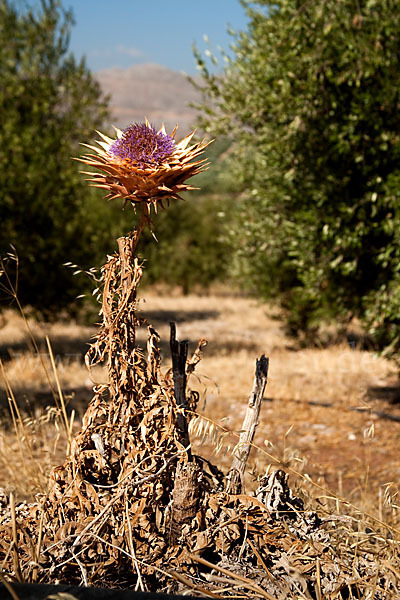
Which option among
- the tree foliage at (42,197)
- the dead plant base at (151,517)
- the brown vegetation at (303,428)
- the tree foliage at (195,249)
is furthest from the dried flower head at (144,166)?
the tree foliage at (195,249)

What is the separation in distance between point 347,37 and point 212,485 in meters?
5.72

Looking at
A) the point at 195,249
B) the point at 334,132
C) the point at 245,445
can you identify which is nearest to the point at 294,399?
the point at 334,132

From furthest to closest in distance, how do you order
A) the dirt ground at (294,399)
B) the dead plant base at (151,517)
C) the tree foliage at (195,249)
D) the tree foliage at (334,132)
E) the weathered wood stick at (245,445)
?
1. the tree foliage at (195,249)
2. the tree foliage at (334,132)
3. the dirt ground at (294,399)
4. the weathered wood stick at (245,445)
5. the dead plant base at (151,517)

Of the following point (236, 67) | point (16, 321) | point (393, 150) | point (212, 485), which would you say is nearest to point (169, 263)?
point (16, 321)

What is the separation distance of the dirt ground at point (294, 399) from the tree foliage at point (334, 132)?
1149 mm

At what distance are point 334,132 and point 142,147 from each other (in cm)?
533

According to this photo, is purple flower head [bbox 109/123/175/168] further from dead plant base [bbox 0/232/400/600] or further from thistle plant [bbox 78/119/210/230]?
dead plant base [bbox 0/232/400/600]

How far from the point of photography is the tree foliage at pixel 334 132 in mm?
6344

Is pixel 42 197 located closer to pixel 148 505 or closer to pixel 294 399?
pixel 294 399

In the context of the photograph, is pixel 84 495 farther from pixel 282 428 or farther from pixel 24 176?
pixel 24 176

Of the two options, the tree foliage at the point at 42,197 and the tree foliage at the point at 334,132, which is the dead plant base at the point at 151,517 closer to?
the tree foliage at the point at 334,132

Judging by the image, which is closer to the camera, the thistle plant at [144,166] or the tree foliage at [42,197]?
the thistle plant at [144,166]

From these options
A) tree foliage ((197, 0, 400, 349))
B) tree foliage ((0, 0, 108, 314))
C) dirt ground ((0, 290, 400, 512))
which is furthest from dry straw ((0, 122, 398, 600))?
tree foliage ((0, 0, 108, 314))

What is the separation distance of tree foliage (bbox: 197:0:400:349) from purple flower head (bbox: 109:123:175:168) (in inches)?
179
